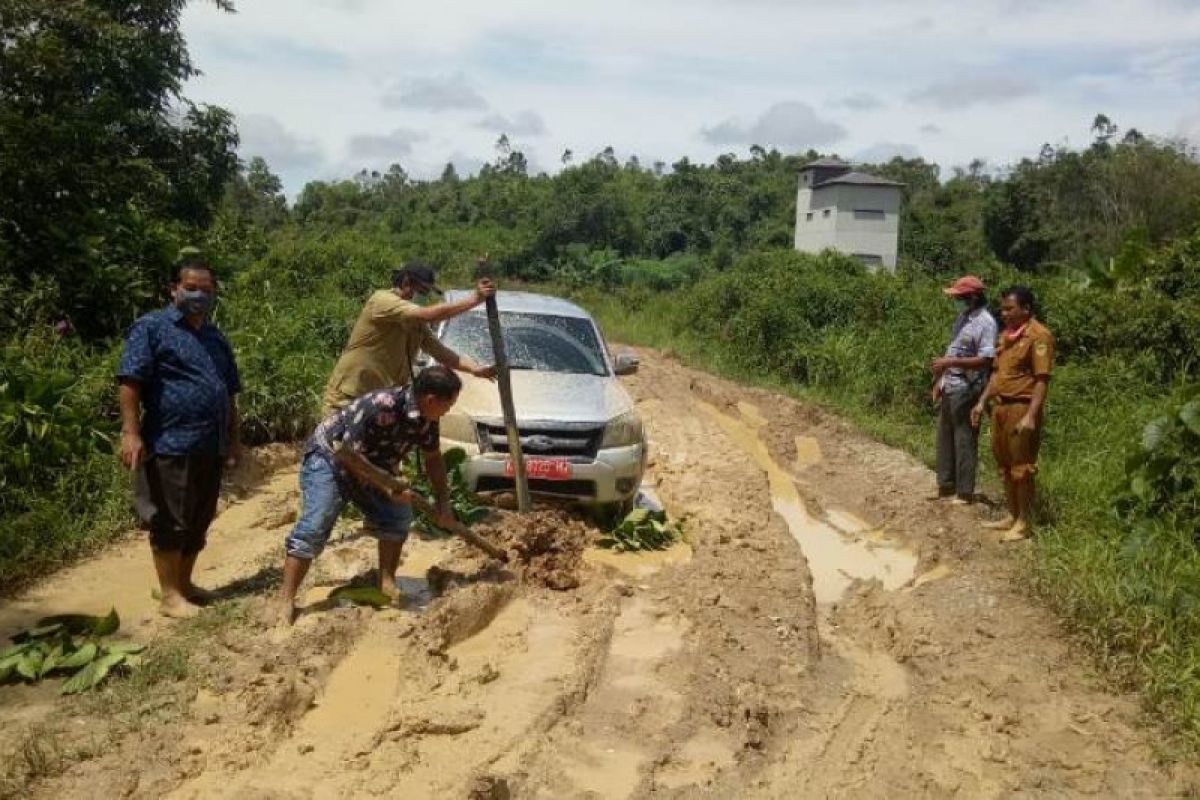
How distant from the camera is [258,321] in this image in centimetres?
1061

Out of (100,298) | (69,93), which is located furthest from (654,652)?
(69,93)

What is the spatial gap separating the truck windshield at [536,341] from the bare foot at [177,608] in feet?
10.3

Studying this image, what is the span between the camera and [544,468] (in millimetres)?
6465

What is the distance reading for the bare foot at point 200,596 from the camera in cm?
522

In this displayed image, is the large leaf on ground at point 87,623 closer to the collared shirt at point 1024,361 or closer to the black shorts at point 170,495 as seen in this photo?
the black shorts at point 170,495

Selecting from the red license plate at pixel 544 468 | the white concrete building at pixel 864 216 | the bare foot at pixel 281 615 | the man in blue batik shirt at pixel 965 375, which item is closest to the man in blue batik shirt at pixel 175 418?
the bare foot at pixel 281 615

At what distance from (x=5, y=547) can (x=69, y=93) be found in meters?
6.32

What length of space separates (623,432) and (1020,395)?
9.59 ft

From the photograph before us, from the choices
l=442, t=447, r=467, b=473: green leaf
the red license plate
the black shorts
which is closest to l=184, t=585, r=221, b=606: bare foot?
the black shorts

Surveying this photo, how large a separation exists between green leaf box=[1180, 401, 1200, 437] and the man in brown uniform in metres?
0.86

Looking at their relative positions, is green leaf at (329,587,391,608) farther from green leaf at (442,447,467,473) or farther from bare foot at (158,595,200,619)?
green leaf at (442,447,467,473)

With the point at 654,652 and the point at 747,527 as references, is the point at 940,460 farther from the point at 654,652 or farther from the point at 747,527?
the point at 654,652

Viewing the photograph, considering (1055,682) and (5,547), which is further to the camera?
(5,547)

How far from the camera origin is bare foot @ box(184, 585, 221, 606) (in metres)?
5.22
